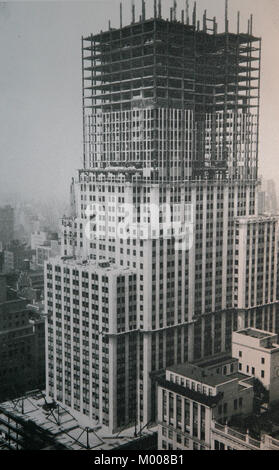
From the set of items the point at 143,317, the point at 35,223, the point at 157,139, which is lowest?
the point at 143,317

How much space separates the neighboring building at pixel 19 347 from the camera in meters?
46.4

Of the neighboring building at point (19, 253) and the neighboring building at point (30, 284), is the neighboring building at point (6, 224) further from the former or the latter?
the neighboring building at point (30, 284)

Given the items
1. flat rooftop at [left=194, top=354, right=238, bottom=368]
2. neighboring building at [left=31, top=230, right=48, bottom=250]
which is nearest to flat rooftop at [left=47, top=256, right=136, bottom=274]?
flat rooftop at [left=194, top=354, right=238, bottom=368]

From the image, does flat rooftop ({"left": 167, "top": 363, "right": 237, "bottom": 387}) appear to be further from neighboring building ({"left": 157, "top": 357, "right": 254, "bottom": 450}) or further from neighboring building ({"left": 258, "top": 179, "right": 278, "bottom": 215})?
neighboring building ({"left": 258, "top": 179, "right": 278, "bottom": 215})

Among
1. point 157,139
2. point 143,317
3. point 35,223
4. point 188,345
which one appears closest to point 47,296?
point 143,317

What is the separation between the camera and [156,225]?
40.6m

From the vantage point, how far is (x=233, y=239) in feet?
152

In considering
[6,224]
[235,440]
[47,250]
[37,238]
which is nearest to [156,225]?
[235,440]

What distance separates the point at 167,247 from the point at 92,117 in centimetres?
1285

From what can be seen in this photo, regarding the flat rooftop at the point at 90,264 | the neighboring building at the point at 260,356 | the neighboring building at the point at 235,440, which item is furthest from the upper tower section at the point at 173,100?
the neighboring building at the point at 235,440

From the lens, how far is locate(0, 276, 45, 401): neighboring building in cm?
4644

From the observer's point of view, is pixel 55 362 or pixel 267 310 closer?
pixel 55 362

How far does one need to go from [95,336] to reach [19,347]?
10.2 m

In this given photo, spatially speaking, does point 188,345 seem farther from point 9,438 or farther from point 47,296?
point 9,438
